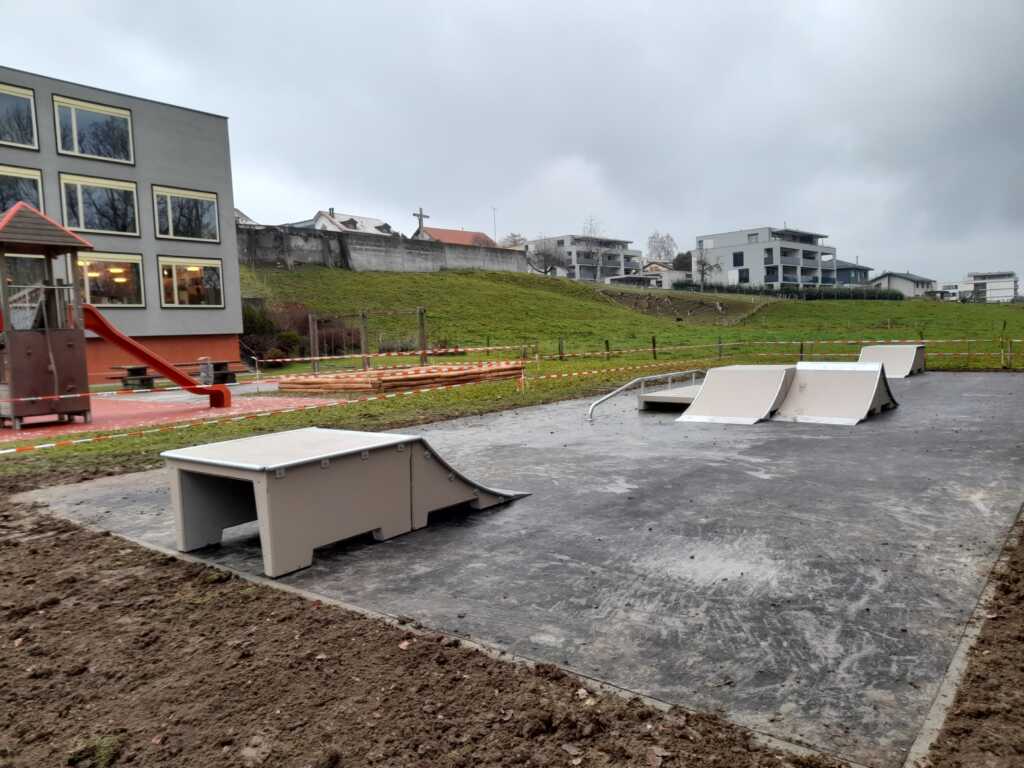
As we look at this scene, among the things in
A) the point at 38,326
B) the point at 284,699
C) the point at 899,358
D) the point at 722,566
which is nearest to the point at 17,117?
the point at 38,326

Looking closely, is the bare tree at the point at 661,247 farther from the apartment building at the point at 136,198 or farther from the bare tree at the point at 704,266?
the apartment building at the point at 136,198

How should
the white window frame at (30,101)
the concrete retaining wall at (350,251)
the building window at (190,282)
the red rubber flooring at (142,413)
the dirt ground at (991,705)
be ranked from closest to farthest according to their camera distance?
the dirt ground at (991,705), the red rubber flooring at (142,413), the white window frame at (30,101), the building window at (190,282), the concrete retaining wall at (350,251)

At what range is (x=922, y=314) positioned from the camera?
171 ft

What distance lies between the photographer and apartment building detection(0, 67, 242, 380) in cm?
2289

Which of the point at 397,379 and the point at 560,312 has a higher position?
the point at 560,312

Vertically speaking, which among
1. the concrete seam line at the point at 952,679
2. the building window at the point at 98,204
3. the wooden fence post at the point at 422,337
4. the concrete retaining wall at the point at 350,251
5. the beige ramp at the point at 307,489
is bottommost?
the concrete seam line at the point at 952,679

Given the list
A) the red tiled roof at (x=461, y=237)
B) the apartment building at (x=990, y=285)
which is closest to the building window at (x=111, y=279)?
the red tiled roof at (x=461, y=237)

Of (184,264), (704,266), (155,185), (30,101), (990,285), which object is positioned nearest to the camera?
(30,101)

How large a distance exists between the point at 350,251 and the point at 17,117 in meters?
31.9

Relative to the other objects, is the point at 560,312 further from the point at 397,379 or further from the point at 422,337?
the point at 397,379

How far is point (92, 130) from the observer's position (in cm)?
2448

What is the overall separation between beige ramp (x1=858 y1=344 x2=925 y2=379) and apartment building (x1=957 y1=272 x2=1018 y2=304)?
157m

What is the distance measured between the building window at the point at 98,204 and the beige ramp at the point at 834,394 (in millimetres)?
23787

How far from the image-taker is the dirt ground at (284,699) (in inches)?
96.6
